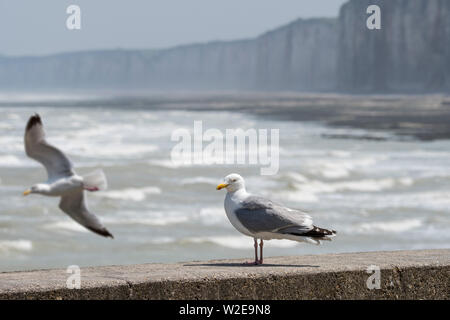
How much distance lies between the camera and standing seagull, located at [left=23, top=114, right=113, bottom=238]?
3.03 metres

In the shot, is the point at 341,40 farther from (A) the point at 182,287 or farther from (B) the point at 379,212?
(A) the point at 182,287

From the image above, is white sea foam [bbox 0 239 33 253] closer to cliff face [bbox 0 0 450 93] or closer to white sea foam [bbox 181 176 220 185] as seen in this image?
white sea foam [bbox 181 176 220 185]

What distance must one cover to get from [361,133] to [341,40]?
3146 inches

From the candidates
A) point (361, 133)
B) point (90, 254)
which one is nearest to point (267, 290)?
point (90, 254)

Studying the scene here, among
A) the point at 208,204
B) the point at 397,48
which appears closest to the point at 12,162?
the point at 208,204

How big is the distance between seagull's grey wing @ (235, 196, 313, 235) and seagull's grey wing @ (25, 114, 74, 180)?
0.85 metres

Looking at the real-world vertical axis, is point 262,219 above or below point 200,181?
above

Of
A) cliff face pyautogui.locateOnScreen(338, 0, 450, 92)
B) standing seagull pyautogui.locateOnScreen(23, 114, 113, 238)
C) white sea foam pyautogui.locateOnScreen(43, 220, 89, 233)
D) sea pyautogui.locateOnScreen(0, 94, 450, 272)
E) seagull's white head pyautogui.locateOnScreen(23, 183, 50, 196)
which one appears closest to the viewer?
seagull's white head pyautogui.locateOnScreen(23, 183, 50, 196)

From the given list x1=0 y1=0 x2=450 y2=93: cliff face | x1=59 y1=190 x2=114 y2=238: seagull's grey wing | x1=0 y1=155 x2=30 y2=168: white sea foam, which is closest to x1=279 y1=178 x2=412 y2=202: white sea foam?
x1=0 y1=155 x2=30 y2=168: white sea foam

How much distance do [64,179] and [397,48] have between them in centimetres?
10653

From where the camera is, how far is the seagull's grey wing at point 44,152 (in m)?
3.13

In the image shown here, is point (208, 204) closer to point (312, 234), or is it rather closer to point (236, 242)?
point (236, 242)

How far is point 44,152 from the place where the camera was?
321 centimetres

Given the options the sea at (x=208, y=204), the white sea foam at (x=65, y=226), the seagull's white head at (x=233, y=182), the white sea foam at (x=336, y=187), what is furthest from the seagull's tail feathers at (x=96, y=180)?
the white sea foam at (x=336, y=187)
